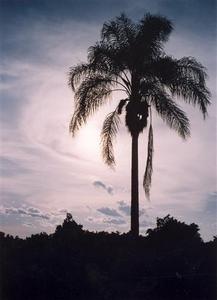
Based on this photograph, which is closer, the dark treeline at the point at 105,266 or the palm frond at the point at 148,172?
the dark treeline at the point at 105,266

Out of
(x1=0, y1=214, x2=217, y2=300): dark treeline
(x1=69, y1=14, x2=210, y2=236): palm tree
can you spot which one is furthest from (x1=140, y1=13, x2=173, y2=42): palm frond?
(x1=0, y1=214, x2=217, y2=300): dark treeline

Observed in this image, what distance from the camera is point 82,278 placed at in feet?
46.4

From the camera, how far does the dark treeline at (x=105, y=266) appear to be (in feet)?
44.8

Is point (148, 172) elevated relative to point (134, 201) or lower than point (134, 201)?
elevated

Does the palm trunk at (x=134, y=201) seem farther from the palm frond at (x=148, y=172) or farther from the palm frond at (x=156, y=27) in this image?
the palm frond at (x=156, y=27)

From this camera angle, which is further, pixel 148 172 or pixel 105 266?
pixel 148 172

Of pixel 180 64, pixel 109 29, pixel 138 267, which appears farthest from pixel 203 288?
pixel 109 29

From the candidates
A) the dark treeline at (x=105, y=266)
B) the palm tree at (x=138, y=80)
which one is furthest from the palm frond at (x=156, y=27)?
the dark treeline at (x=105, y=266)

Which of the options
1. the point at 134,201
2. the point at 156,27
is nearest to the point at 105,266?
the point at 134,201

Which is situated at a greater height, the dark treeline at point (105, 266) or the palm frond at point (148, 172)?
the palm frond at point (148, 172)

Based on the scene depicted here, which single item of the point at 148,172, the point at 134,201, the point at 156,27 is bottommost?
the point at 134,201

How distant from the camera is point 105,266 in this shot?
15.6 meters

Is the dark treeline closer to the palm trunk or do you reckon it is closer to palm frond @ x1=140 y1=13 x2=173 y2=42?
the palm trunk

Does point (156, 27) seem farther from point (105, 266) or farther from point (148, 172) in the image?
point (105, 266)
